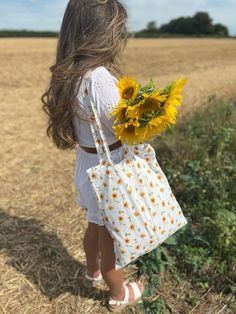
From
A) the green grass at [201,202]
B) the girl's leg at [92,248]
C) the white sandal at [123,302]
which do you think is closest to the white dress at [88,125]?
the girl's leg at [92,248]

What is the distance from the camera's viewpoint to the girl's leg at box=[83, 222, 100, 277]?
110 inches

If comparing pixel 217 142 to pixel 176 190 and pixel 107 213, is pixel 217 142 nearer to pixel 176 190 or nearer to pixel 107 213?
pixel 176 190

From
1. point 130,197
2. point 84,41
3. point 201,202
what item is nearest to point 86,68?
point 84,41

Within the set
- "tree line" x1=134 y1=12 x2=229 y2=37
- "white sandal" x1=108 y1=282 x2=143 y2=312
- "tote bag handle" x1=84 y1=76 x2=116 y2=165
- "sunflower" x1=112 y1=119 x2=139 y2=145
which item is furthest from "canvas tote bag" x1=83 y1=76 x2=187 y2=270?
"tree line" x1=134 y1=12 x2=229 y2=37

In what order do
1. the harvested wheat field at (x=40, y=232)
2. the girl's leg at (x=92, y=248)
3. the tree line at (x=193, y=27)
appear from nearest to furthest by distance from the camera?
1. the girl's leg at (x=92, y=248)
2. the harvested wheat field at (x=40, y=232)
3. the tree line at (x=193, y=27)

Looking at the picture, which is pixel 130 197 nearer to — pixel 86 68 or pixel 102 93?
pixel 102 93

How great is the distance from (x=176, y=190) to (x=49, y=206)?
1.29m

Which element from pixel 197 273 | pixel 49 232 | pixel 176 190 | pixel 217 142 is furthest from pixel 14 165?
pixel 197 273

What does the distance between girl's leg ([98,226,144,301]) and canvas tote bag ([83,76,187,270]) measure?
0.15m

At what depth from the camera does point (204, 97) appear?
8938 millimetres

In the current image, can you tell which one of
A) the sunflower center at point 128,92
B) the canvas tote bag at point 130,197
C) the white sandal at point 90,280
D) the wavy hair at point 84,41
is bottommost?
the white sandal at point 90,280

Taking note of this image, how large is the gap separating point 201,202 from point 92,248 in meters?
1.42

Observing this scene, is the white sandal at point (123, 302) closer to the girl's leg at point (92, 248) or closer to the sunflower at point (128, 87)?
the girl's leg at point (92, 248)

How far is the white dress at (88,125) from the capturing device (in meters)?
2.19
